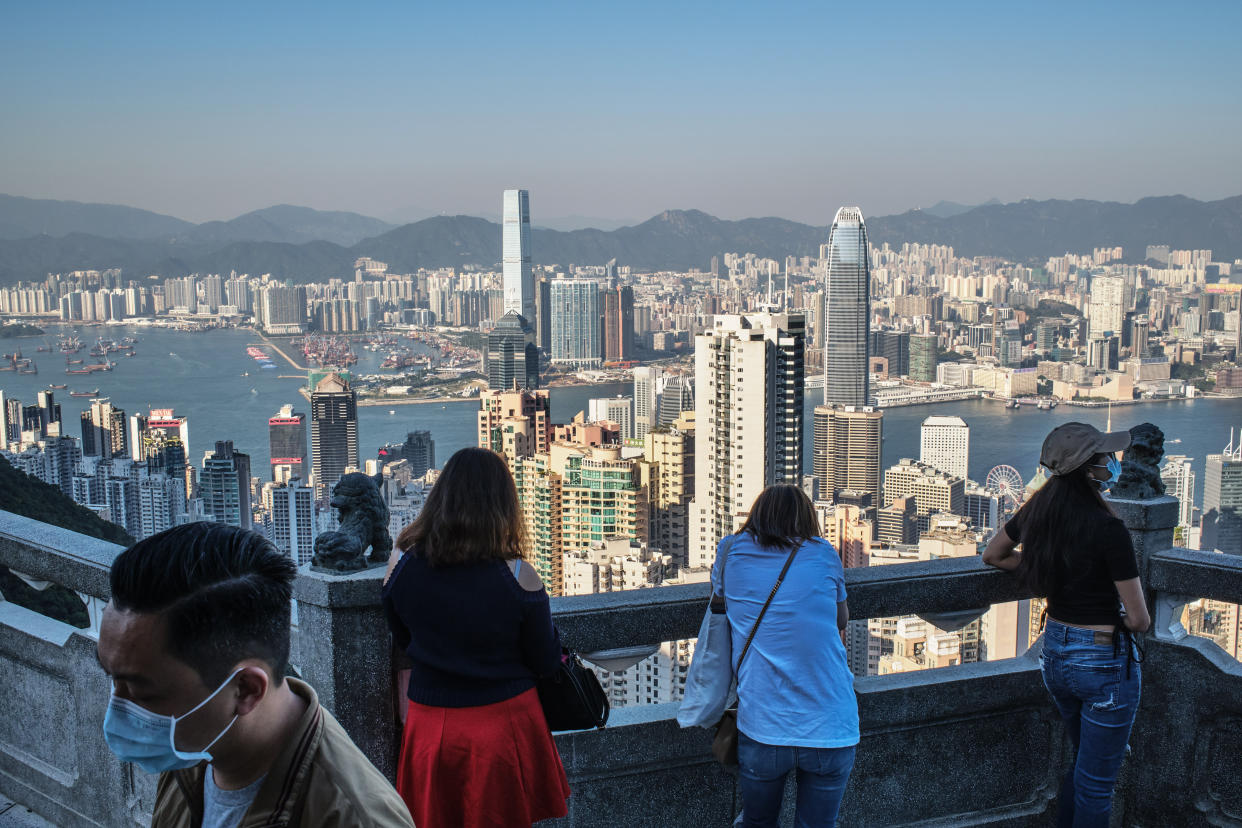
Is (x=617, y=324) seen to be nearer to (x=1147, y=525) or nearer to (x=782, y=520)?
(x=1147, y=525)

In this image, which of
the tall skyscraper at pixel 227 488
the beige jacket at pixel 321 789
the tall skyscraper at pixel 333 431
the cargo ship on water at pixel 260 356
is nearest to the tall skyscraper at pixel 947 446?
the tall skyscraper at pixel 333 431

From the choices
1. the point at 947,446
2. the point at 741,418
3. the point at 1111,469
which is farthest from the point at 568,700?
the point at 947,446

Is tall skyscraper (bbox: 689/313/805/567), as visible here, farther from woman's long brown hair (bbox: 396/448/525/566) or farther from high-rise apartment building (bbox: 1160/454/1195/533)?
woman's long brown hair (bbox: 396/448/525/566)

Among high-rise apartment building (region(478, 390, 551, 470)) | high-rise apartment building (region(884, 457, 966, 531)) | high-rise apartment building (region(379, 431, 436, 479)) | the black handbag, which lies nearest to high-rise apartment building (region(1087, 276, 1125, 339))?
high-rise apartment building (region(884, 457, 966, 531))

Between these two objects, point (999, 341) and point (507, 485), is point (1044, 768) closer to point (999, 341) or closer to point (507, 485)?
point (507, 485)

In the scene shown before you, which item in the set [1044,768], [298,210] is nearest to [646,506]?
[1044,768]
